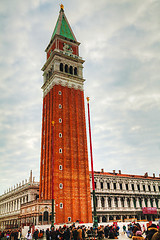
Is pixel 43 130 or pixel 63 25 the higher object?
pixel 63 25

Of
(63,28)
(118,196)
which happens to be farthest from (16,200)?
(63,28)

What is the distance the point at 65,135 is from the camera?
53250 mm

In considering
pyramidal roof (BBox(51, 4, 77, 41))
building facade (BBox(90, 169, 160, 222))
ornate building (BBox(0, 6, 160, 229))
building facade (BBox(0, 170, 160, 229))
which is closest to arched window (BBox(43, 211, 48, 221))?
ornate building (BBox(0, 6, 160, 229))

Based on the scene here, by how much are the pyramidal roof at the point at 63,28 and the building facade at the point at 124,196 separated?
43476 mm

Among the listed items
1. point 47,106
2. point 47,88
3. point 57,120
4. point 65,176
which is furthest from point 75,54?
point 65,176

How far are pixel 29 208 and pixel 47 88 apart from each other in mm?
32287

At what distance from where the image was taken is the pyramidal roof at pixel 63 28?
6694cm

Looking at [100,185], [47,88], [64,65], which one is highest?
[64,65]

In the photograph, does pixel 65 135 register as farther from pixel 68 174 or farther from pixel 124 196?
pixel 124 196

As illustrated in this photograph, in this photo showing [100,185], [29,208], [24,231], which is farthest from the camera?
[100,185]

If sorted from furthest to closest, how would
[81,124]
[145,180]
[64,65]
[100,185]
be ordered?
[145,180], [100,185], [64,65], [81,124]

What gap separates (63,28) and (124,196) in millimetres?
56012

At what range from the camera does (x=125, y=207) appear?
67.2 m

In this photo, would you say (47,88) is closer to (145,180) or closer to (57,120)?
(57,120)
